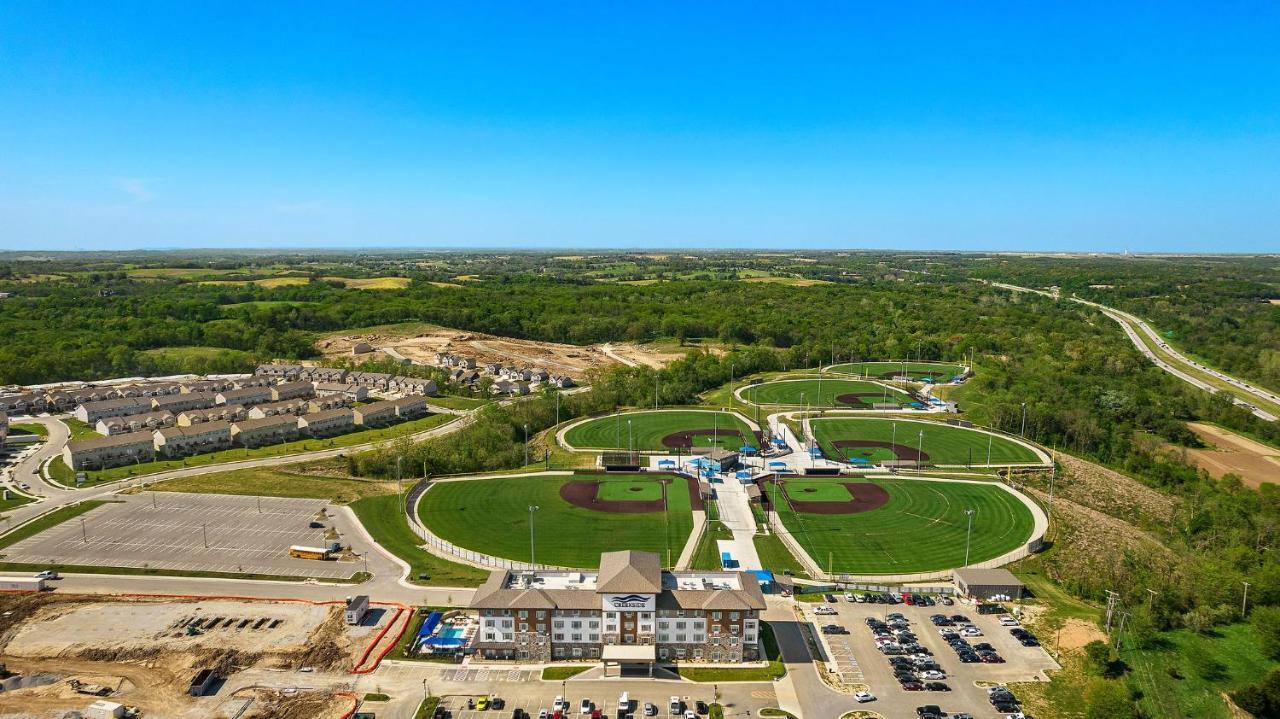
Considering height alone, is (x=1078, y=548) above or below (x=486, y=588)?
below

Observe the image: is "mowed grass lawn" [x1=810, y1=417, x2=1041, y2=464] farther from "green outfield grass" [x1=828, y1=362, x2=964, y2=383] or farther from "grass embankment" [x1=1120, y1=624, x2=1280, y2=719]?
"grass embankment" [x1=1120, y1=624, x2=1280, y2=719]

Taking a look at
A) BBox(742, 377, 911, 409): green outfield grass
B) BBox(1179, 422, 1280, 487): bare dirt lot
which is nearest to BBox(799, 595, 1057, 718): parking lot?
BBox(1179, 422, 1280, 487): bare dirt lot

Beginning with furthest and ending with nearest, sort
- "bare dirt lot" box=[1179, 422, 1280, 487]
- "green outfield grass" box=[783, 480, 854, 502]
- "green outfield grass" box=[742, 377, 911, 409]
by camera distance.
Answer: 1. "green outfield grass" box=[742, 377, 911, 409]
2. "bare dirt lot" box=[1179, 422, 1280, 487]
3. "green outfield grass" box=[783, 480, 854, 502]

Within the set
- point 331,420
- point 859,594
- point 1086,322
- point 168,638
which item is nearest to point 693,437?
point 859,594

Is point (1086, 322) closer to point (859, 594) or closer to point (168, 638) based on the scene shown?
point (859, 594)

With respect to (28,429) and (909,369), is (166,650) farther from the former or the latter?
(909,369)

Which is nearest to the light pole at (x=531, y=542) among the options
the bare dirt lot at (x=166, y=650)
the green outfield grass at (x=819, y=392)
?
the bare dirt lot at (x=166, y=650)

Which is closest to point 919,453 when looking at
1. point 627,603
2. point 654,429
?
point 654,429
